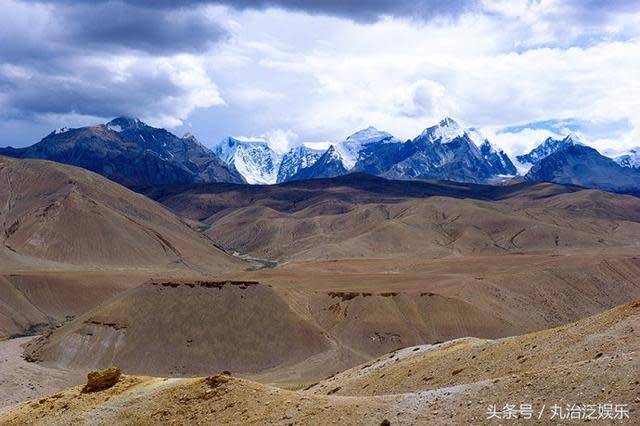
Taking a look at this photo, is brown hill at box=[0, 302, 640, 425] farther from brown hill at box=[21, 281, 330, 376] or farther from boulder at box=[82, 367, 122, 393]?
brown hill at box=[21, 281, 330, 376]

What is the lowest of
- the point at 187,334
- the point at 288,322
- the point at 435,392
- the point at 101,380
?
the point at 288,322

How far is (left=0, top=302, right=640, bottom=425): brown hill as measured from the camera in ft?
92.4

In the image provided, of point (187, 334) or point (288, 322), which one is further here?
point (288, 322)

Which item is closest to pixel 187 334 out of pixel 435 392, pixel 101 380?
pixel 101 380

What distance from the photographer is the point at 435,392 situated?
31.4 m

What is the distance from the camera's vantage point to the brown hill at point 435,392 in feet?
92.4

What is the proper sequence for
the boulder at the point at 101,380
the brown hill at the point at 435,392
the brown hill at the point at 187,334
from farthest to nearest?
the brown hill at the point at 187,334 → the boulder at the point at 101,380 → the brown hill at the point at 435,392

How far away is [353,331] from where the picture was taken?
379ft

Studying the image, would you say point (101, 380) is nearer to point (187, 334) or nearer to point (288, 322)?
point (187, 334)

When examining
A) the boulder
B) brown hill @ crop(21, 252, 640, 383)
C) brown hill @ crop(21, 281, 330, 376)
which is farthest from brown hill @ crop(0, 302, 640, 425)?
brown hill @ crop(21, 281, 330, 376)

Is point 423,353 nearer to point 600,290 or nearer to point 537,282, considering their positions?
point 537,282

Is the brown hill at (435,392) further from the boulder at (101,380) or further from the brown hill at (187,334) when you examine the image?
the brown hill at (187,334)

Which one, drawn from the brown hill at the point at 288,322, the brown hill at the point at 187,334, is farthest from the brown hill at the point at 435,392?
the brown hill at the point at 187,334

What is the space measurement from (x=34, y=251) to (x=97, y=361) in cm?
10302
